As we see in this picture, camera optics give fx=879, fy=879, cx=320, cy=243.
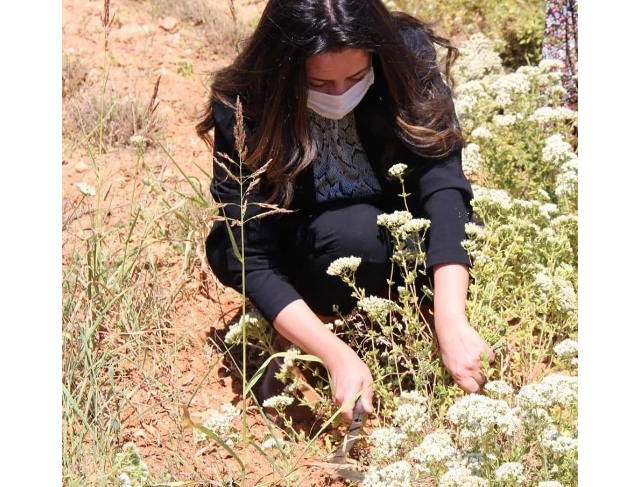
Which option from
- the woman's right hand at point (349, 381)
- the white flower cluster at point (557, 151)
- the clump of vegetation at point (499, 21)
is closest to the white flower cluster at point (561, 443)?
the woman's right hand at point (349, 381)

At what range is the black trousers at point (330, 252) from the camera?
278cm

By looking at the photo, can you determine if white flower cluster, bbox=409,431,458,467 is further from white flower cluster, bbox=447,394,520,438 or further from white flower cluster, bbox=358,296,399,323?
white flower cluster, bbox=358,296,399,323

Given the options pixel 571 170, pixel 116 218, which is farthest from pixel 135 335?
pixel 571 170

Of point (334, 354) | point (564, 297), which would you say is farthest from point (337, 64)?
point (564, 297)

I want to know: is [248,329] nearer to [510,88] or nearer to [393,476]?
[393,476]

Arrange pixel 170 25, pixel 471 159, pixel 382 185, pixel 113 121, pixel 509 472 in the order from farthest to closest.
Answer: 1. pixel 170 25
2. pixel 113 121
3. pixel 471 159
4. pixel 382 185
5. pixel 509 472

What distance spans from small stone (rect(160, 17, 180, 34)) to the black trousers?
7.99 ft

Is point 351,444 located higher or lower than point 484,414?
lower

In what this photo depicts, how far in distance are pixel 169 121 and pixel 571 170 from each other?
6.84ft

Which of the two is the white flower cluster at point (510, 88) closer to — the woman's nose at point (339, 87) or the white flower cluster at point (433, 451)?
the woman's nose at point (339, 87)

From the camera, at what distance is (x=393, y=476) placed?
1904 millimetres

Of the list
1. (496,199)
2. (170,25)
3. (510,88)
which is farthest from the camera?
(170,25)

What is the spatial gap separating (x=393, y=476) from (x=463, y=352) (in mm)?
606

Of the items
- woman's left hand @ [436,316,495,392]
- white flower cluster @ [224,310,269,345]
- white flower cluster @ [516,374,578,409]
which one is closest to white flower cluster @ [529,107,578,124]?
woman's left hand @ [436,316,495,392]
